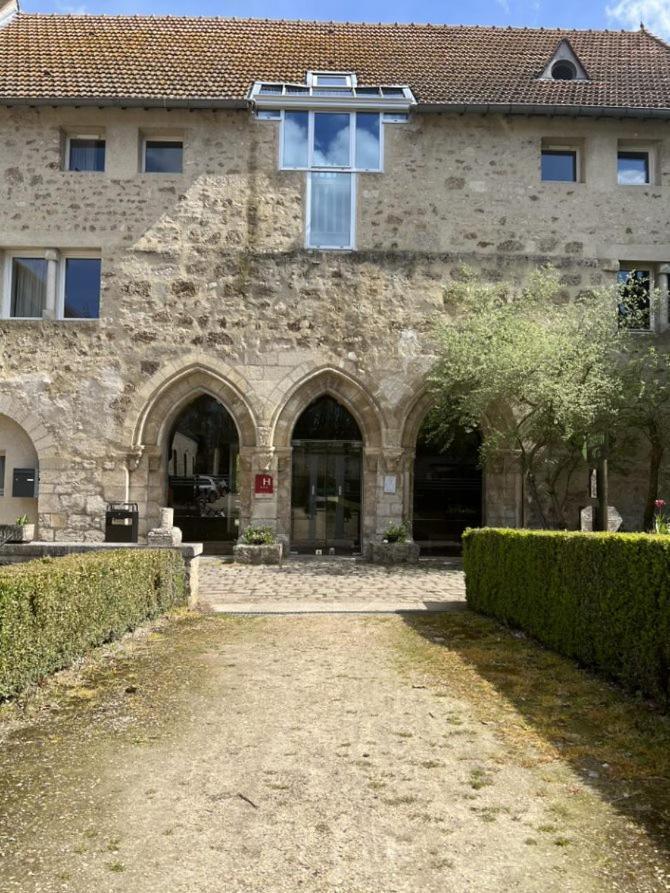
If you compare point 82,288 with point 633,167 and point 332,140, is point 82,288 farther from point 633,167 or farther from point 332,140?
point 633,167

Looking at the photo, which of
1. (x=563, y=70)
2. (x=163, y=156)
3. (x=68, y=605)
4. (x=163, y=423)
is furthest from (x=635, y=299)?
(x=68, y=605)

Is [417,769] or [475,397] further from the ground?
[475,397]

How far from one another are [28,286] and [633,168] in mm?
13366

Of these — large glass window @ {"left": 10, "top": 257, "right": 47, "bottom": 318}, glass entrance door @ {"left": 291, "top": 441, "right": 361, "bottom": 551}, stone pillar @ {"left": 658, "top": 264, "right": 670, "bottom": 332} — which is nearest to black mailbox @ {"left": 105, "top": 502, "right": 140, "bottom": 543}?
glass entrance door @ {"left": 291, "top": 441, "right": 361, "bottom": 551}

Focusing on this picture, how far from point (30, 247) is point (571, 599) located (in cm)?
1380

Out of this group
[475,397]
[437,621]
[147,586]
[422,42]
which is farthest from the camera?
[422,42]

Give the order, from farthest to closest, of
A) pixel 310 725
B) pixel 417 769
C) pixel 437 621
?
1. pixel 437 621
2. pixel 310 725
3. pixel 417 769

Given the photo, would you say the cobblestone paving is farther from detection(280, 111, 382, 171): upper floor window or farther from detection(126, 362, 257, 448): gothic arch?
detection(280, 111, 382, 171): upper floor window

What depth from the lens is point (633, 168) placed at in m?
16.5

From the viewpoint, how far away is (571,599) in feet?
20.9

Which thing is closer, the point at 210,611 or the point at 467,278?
the point at 210,611

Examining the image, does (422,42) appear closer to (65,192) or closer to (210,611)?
(65,192)

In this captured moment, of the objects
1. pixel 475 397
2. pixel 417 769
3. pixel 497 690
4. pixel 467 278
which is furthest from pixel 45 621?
pixel 467 278

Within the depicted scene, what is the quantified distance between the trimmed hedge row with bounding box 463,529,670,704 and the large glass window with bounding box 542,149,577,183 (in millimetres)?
11041
